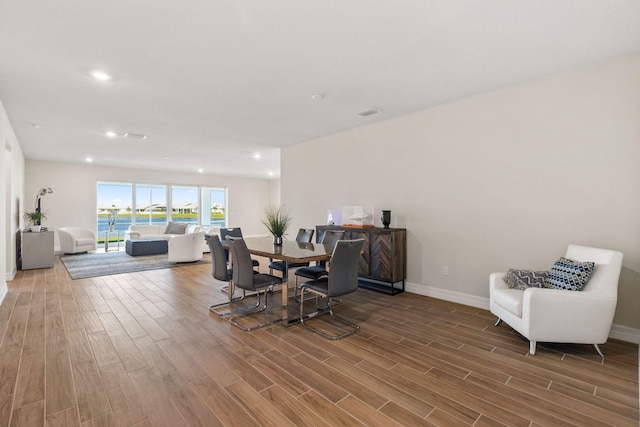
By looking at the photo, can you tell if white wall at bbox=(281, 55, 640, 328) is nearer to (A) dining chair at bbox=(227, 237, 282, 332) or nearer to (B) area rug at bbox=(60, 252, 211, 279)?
(A) dining chair at bbox=(227, 237, 282, 332)

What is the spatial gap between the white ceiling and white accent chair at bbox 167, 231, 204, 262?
2781 millimetres

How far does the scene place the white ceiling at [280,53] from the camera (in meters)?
2.17

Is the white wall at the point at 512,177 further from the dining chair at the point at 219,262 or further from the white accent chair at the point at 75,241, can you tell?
Answer: the white accent chair at the point at 75,241

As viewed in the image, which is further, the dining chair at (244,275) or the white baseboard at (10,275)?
the white baseboard at (10,275)

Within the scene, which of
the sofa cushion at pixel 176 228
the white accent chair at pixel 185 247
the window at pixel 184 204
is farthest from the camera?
the window at pixel 184 204

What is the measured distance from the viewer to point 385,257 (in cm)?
434

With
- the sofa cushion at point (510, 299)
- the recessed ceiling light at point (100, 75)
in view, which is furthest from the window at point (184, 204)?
the sofa cushion at point (510, 299)

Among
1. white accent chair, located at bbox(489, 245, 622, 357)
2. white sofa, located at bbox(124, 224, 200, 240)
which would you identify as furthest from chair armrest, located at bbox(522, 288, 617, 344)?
white sofa, located at bbox(124, 224, 200, 240)

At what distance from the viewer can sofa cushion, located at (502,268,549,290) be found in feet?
9.80

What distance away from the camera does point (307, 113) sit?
14.6 ft

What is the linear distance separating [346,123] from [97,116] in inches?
147

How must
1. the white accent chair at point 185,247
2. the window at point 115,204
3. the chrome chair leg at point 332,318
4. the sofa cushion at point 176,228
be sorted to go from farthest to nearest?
the window at point 115,204 < the sofa cushion at point 176,228 < the white accent chair at point 185,247 < the chrome chair leg at point 332,318

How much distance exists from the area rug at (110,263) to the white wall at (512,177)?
454cm

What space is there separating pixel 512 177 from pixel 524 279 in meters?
1.18
